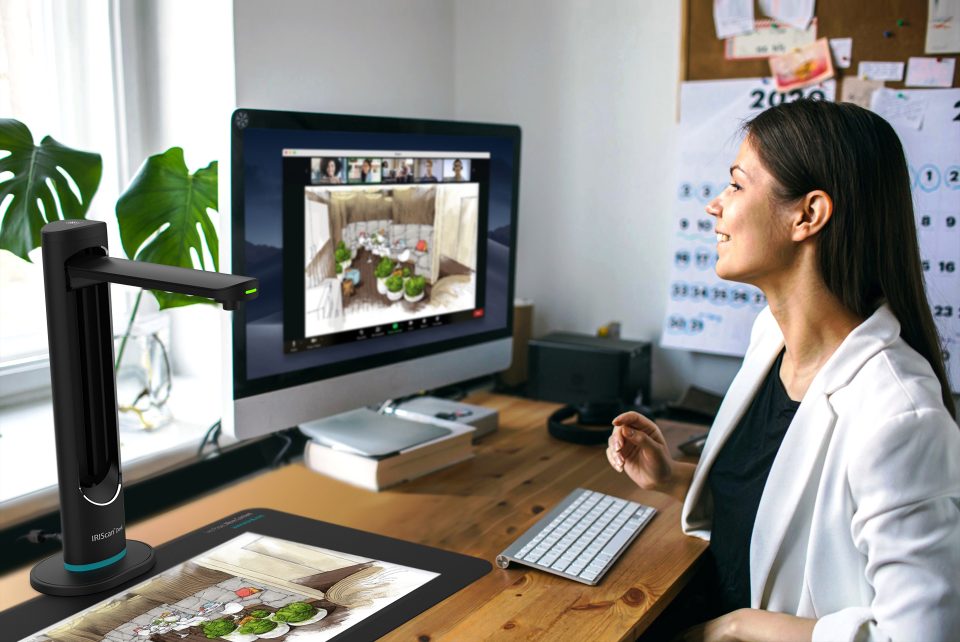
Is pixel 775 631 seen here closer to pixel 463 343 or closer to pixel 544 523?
pixel 544 523

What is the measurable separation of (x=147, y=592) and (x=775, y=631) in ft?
2.47

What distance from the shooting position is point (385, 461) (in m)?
1.46

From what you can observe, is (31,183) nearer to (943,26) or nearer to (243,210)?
(243,210)

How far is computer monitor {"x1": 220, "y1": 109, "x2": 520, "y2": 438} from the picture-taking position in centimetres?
129

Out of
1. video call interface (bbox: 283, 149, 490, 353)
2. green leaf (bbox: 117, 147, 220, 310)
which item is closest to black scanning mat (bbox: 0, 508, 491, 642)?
video call interface (bbox: 283, 149, 490, 353)

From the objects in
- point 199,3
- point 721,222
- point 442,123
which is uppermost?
point 199,3

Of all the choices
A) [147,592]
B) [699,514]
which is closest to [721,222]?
[699,514]

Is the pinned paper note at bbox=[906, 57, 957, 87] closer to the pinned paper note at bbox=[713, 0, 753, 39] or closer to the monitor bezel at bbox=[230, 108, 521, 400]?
the pinned paper note at bbox=[713, 0, 753, 39]

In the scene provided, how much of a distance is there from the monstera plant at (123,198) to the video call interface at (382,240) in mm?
182

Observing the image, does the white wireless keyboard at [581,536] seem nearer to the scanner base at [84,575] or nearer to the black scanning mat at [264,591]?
the black scanning mat at [264,591]

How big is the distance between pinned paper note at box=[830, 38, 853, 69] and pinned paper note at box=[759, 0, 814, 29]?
7 centimetres

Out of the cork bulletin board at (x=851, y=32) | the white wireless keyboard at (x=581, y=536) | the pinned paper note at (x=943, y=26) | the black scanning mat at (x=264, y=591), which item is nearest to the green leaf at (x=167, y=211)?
the black scanning mat at (x=264, y=591)

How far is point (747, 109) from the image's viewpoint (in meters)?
1.91

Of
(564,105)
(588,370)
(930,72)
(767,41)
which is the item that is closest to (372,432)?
(588,370)
